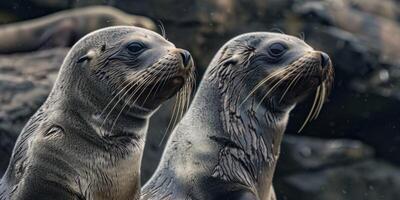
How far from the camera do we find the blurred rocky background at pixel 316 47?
1399 cm

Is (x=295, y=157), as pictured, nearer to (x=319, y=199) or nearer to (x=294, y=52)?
(x=319, y=199)

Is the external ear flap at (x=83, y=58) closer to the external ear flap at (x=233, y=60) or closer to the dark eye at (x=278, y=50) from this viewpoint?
the external ear flap at (x=233, y=60)

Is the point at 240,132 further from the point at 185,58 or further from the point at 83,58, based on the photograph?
the point at 83,58

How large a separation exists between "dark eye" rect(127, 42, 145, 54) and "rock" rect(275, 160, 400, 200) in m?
8.04

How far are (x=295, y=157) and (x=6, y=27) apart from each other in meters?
4.93

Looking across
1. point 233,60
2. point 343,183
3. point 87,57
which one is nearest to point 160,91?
point 87,57

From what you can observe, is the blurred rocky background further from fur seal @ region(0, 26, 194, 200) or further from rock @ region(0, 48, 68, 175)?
fur seal @ region(0, 26, 194, 200)

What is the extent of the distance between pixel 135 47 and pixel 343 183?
27.3ft

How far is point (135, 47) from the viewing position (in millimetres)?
6973

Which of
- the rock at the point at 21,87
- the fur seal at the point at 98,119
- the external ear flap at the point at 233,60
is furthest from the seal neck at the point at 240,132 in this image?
the rock at the point at 21,87

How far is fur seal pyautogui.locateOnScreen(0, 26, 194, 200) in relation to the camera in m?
6.43

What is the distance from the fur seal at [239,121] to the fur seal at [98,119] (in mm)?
713

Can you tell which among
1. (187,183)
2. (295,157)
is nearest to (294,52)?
(187,183)

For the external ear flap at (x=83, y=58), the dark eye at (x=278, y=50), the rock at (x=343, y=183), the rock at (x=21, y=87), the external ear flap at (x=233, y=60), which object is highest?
the external ear flap at (x=83, y=58)
